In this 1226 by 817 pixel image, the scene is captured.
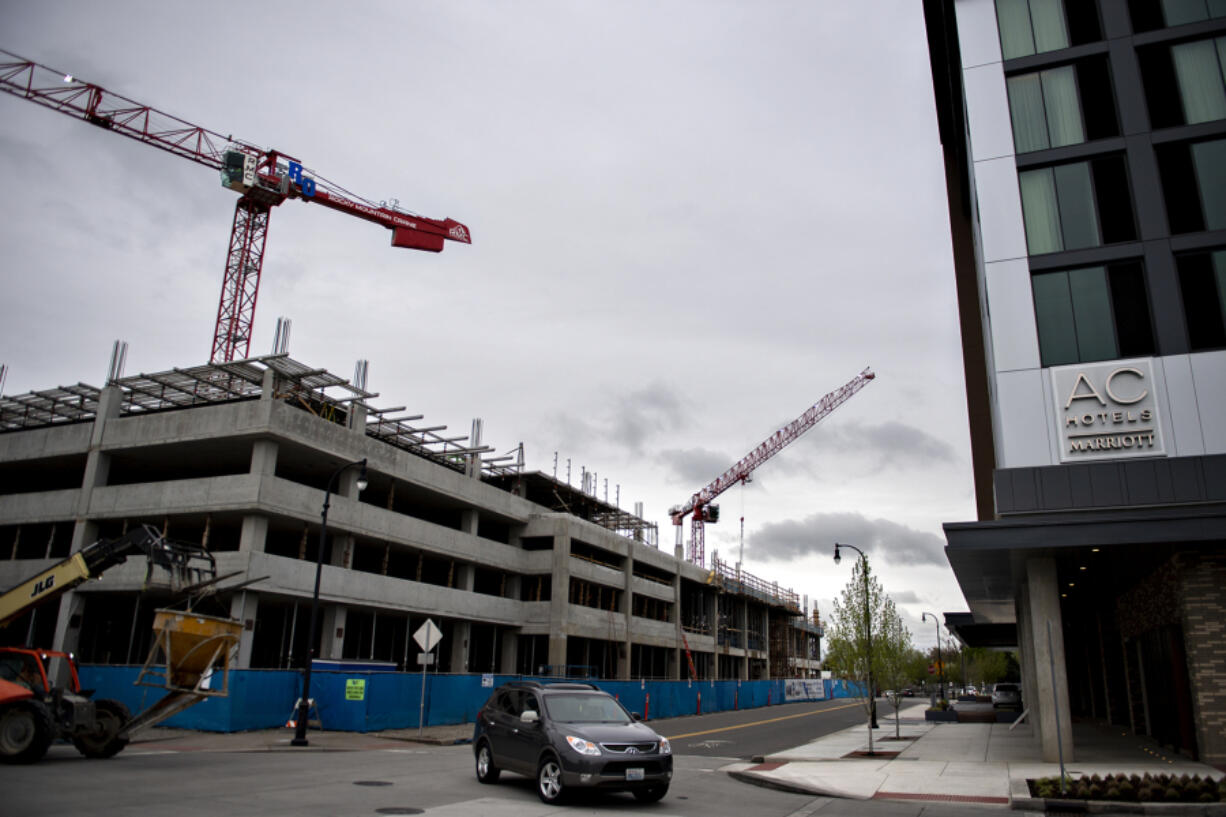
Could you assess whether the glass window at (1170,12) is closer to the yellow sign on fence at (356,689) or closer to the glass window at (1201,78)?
the glass window at (1201,78)

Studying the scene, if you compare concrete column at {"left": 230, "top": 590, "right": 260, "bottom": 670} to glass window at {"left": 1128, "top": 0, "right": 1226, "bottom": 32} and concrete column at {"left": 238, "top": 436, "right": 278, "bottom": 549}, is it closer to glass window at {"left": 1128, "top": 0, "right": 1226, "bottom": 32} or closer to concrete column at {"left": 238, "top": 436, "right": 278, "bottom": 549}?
concrete column at {"left": 238, "top": 436, "right": 278, "bottom": 549}

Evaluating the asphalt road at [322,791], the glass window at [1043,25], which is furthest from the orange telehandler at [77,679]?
the glass window at [1043,25]

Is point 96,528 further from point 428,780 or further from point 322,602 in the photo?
point 428,780

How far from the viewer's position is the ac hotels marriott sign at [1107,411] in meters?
A: 19.8

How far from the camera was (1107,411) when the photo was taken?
2028 centimetres

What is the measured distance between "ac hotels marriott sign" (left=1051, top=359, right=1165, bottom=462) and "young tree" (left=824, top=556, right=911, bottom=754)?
10.2 metres

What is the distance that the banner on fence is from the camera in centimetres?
6900

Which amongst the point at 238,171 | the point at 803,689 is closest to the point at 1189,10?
the point at 238,171

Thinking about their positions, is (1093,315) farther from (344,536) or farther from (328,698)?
(344,536)

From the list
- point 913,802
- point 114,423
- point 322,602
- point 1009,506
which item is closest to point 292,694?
point 322,602

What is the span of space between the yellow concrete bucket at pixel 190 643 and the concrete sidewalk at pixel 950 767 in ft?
37.1

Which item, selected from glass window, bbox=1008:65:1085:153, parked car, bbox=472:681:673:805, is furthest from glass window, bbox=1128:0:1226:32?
parked car, bbox=472:681:673:805

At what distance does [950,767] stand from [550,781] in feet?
38.0

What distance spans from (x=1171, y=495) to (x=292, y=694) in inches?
1014
